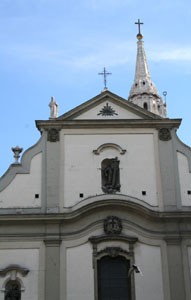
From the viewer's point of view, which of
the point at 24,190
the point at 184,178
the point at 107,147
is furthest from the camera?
the point at 107,147

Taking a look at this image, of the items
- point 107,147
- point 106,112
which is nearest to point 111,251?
point 107,147

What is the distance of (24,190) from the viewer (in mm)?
19297

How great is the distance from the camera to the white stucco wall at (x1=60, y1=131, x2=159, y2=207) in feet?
63.3

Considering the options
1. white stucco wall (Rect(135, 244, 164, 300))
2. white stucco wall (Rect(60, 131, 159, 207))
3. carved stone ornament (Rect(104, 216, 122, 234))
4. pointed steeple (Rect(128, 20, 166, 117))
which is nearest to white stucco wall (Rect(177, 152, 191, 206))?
white stucco wall (Rect(60, 131, 159, 207))

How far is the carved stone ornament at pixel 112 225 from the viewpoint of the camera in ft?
60.6

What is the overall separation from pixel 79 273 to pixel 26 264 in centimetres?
174

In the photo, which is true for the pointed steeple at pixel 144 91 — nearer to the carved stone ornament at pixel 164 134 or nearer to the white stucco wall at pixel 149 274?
the carved stone ornament at pixel 164 134

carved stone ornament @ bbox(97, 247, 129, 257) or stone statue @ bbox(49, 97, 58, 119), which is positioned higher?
stone statue @ bbox(49, 97, 58, 119)

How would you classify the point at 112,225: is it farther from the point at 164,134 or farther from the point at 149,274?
the point at 164,134

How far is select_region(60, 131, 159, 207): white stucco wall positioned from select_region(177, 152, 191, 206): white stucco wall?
0.88 metres

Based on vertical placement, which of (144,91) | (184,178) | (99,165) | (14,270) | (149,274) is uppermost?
(144,91)

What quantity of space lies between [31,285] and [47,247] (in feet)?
4.37

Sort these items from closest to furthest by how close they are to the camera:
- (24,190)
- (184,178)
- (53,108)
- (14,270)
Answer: (14,270) < (24,190) < (184,178) < (53,108)

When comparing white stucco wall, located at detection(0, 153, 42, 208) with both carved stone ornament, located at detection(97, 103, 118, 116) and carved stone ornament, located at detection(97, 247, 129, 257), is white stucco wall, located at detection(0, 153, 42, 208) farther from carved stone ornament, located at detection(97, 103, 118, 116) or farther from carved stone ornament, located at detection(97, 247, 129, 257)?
carved stone ornament, located at detection(97, 103, 118, 116)
